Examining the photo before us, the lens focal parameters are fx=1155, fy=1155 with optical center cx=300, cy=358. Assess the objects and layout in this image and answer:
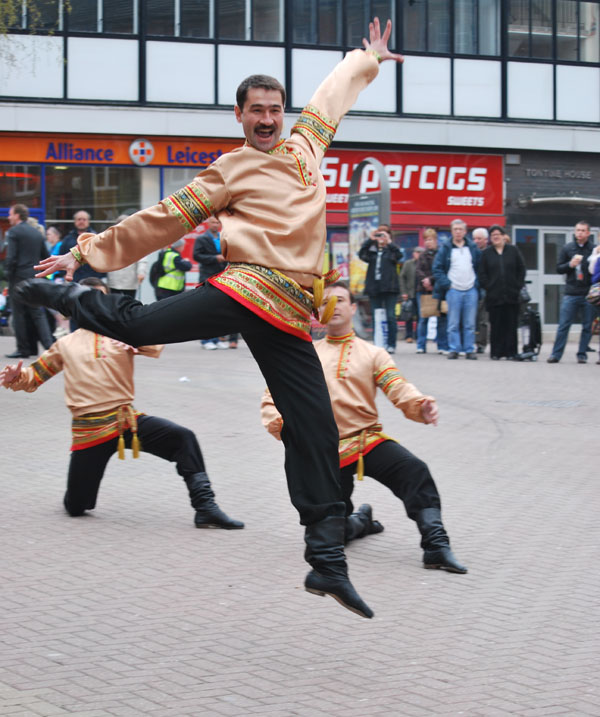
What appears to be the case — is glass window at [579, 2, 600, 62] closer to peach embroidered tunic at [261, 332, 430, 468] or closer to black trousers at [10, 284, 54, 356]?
black trousers at [10, 284, 54, 356]

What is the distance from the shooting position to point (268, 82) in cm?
446

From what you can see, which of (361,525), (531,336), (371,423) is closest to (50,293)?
(371,423)

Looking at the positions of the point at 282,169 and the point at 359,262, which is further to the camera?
the point at 359,262

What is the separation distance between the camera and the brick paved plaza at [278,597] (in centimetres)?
397

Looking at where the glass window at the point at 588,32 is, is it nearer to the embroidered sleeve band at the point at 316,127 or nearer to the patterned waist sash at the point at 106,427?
the patterned waist sash at the point at 106,427

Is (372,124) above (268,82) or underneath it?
above

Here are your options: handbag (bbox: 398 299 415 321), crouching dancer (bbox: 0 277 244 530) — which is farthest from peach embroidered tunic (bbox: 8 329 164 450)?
handbag (bbox: 398 299 415 321)

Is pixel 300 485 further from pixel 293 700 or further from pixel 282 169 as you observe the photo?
pixel 282 169

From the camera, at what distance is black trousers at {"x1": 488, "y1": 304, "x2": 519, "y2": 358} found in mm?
17328

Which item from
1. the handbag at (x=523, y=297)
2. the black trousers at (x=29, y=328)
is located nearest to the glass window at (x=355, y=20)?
the handbag at (x=523, y=297)

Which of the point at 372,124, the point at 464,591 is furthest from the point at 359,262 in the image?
the point at 464,591

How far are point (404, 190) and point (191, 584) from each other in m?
21.4

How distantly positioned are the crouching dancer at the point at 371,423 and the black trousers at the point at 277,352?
1276 millimetres

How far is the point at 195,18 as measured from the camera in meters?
24.6
